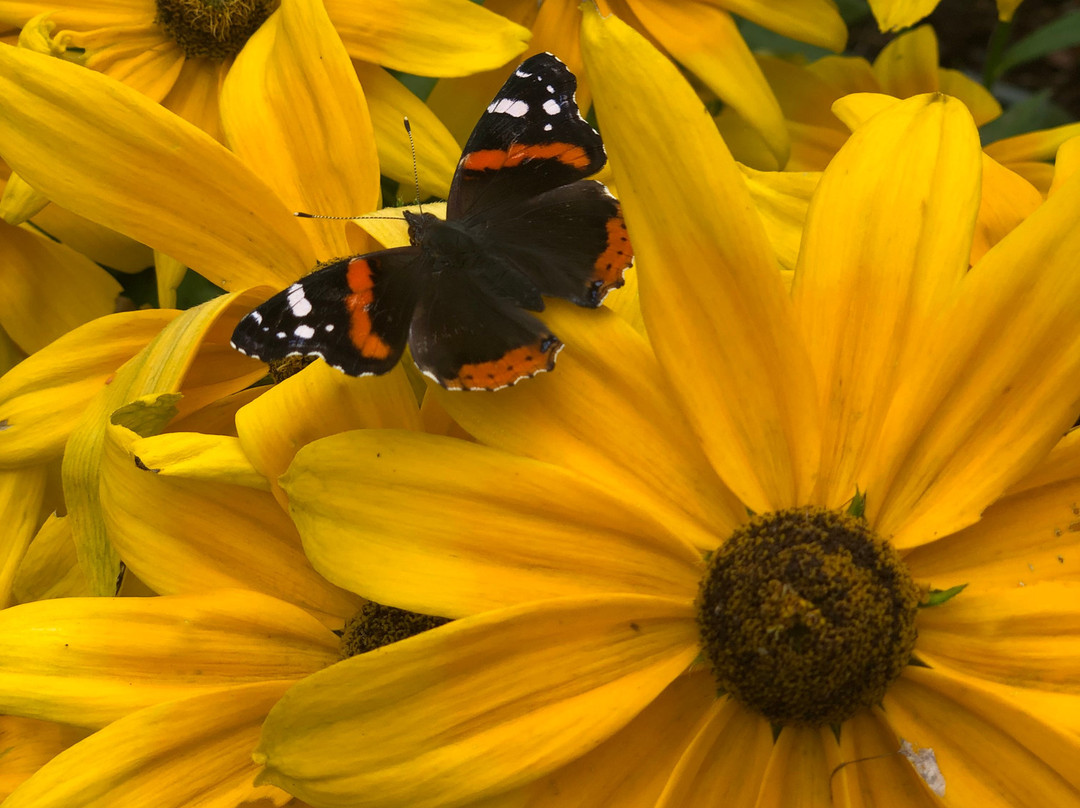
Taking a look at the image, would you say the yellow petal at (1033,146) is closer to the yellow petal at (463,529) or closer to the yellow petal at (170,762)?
the yellow petal at (463,529)

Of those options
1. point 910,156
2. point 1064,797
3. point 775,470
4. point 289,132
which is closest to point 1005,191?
point 910,156

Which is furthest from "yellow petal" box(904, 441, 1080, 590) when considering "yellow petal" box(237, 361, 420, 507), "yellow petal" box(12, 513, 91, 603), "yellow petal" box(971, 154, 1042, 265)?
"yellow petal" box(12, 513, 91, 603)

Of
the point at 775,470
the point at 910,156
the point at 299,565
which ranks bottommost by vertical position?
the point at 299,565

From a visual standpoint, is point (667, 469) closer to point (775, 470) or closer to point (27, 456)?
point (775, 470)

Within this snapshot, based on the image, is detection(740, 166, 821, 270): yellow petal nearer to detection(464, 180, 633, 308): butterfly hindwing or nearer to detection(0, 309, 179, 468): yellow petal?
detection(464, 180, 633, 308): butterfly hindwing

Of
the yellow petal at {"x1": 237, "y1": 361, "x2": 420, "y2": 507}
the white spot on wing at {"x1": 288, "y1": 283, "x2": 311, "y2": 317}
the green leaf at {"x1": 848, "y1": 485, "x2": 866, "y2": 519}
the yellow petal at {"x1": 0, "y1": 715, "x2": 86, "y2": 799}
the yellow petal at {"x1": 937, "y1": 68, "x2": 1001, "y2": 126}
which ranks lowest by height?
the yellow petal at {"x1": 0, "y1": 715, "x2": 86, "y2": 799}

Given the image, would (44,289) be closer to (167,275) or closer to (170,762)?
(167,275)

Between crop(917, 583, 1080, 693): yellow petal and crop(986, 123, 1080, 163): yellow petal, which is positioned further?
crop(986, 123, 1080, 163): yellow petal
